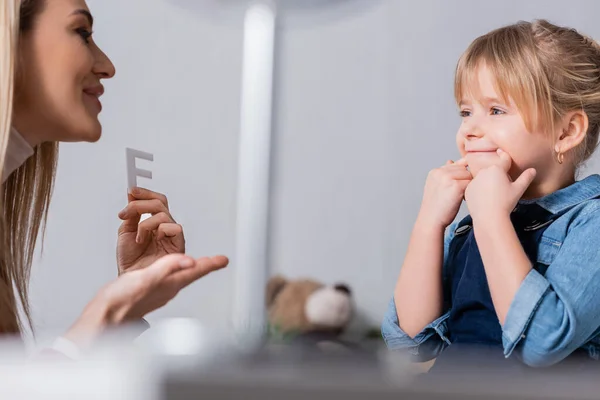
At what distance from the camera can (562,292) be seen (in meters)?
0.86

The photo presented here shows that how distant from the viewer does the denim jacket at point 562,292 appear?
0.84 m

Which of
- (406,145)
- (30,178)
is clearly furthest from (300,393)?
(406,145)

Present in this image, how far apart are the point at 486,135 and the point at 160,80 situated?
126cm

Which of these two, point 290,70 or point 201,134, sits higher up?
point 290,70

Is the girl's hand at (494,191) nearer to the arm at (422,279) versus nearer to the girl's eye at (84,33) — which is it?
the arm at (422,279)

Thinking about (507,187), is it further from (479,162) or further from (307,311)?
(307,311)

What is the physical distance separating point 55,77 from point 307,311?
105 centimetres

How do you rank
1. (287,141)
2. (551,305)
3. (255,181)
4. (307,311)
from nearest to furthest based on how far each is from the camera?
(551,305) < (255,181) < (307,311) < (287,141)

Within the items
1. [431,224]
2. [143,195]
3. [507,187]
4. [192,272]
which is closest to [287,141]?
[143,195]

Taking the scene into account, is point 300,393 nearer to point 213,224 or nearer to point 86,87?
point 86,87

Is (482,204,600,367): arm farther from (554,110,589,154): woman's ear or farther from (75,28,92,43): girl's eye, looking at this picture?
(75,28,92,43): girl's eye

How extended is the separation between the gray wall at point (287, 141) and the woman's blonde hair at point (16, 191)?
884 millimetres

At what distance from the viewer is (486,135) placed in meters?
1.00

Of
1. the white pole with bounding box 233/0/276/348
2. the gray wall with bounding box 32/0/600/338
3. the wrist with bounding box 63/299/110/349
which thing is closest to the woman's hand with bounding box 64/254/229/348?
the wrist with bounding box 63/299/110/349
